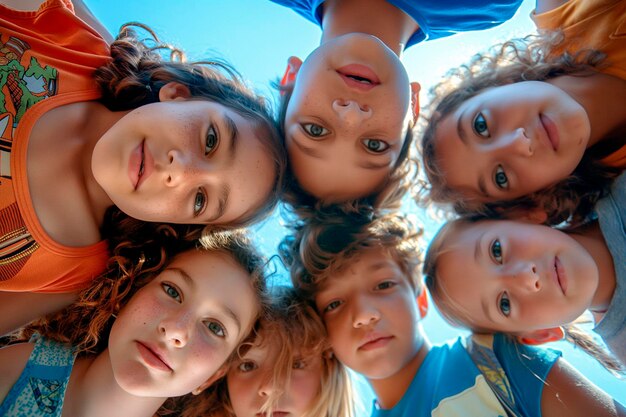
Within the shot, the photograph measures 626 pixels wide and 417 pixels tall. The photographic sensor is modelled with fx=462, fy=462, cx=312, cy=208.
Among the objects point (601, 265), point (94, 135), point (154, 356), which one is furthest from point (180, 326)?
point (601, 265)

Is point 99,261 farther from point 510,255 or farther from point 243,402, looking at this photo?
point 510,255

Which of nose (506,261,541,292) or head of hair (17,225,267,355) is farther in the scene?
head of hair (17,225,267,355)

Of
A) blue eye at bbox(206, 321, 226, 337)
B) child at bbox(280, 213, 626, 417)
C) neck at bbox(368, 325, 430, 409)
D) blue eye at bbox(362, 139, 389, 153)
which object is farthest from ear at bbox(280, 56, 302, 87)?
neck at bbox(368, 325, 430, 409)

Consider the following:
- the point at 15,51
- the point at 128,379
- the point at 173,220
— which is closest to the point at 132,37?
the point at 15,51

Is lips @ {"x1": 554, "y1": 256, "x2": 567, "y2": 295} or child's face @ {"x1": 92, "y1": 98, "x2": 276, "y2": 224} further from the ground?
child's face @ {"x1": 92, "y1": 98, "x2": 276, "y2": 224}

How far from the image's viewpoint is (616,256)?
1.51 m

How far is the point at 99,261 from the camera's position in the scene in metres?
1.60

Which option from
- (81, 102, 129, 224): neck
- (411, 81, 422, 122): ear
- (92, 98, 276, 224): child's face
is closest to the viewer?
(92, 98, 276, 224): child's face

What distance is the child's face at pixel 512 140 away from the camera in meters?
1.44

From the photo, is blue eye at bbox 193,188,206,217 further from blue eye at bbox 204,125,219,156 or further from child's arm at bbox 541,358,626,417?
child's arm at bbox 541,358,626,417

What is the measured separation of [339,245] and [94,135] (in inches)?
37.6

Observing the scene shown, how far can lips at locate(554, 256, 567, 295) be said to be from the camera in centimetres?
141

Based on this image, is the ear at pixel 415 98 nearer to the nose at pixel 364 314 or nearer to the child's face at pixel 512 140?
the child's face at pixel 512 140

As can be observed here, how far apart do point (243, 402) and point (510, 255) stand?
1.06 metres
